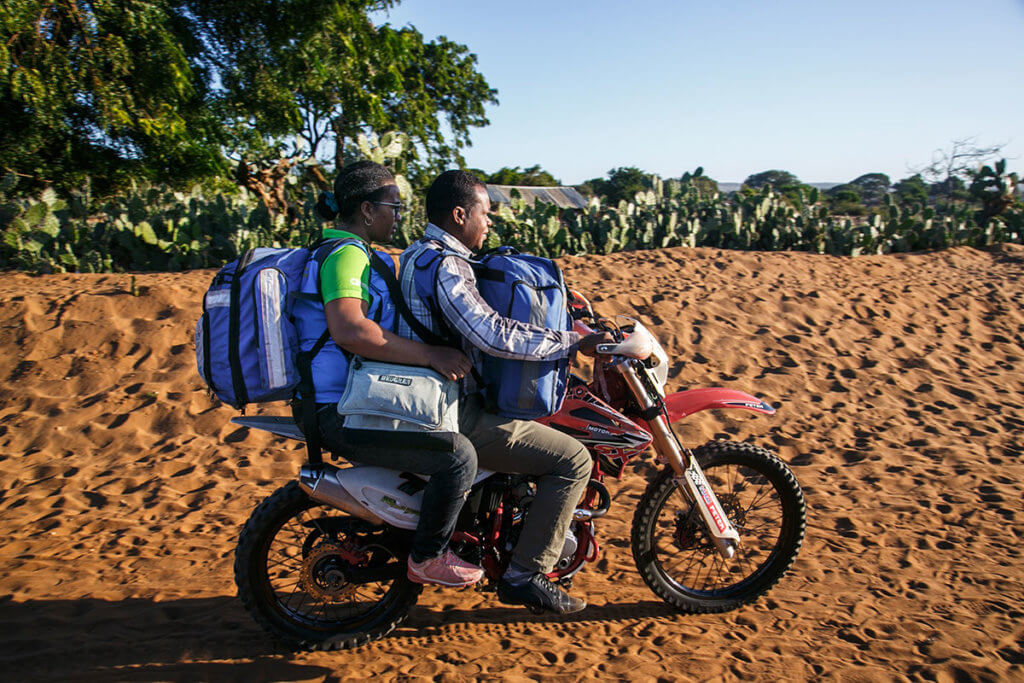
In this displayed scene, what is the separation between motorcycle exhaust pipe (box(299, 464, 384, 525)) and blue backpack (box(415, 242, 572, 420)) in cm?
67

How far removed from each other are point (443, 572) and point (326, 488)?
0.57 m

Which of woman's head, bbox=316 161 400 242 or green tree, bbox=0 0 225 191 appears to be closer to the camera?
woman's head, bbox=316 161 400 242

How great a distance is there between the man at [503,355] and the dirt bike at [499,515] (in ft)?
0.42

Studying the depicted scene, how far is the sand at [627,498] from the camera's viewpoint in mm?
2945

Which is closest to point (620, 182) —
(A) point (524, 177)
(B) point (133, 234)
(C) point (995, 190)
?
(A) point (524, 177)

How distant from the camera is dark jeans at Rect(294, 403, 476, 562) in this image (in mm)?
2566

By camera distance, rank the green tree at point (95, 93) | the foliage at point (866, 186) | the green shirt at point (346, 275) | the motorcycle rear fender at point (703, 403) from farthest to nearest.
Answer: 1. the foliage at point (866, 186)
2. the green tree at point (95, 93)
3. the motorcycle rear fender at point (703, 403)
4. the green shirt at point (346, 275)

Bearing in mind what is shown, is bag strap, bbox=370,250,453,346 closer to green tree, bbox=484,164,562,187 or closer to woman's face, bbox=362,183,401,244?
woman's face, bbox=362,183,401,244

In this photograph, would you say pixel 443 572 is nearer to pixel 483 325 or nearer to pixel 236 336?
pixel 483 325

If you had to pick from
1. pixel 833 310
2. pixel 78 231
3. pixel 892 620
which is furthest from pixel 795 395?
pixel 78 231

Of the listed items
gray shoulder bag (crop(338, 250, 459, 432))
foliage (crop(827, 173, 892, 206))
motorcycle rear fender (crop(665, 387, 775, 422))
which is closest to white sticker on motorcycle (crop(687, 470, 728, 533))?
motorcycle rear fender (crop(665, 387, 775, 422))

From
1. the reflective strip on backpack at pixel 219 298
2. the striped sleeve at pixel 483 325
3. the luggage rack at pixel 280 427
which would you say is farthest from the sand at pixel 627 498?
the reflective strip on backpack at pixel 219 298

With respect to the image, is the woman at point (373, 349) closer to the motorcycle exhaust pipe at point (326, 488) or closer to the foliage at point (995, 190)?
the motorcycle exhaust pipe at point (326, 488)

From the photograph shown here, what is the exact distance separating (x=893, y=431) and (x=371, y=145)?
7.12 m
